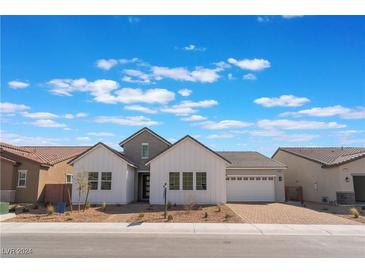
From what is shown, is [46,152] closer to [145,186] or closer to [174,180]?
[145,186]

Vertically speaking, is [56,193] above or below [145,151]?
below

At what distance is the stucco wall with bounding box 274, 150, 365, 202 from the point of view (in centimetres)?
2506

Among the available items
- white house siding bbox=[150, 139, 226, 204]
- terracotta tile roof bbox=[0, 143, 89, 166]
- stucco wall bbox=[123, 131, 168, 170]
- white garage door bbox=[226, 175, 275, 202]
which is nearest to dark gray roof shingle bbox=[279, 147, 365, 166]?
white garage door bbox=[226, 175, 275, 202]

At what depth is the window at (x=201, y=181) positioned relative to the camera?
2403 centimetres

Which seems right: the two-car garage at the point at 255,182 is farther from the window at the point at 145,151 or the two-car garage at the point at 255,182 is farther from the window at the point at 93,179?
the window at the point at 93,179

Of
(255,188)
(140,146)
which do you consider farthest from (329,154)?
(140,146)

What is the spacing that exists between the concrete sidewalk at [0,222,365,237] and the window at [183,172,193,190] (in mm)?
8074

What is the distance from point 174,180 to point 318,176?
44.7ft

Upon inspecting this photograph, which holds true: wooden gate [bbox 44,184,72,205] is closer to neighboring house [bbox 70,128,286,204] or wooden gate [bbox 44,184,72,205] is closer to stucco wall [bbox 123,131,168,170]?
neighboring house [bbox 70,128,286,204]

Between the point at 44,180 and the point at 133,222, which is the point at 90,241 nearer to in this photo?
the point at 133,222

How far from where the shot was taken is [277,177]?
2845cm

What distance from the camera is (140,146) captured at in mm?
28250

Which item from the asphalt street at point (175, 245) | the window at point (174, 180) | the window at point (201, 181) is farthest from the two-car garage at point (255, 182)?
the asphalt street at point (175, 245)

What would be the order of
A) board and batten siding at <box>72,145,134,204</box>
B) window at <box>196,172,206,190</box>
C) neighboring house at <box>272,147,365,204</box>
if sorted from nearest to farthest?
1. window at <box>196,172,206,190</box>
2. board and batten siding at <box>72,145,134,204</box>
3. neighboring house at <box>272,147,365,204</box>
